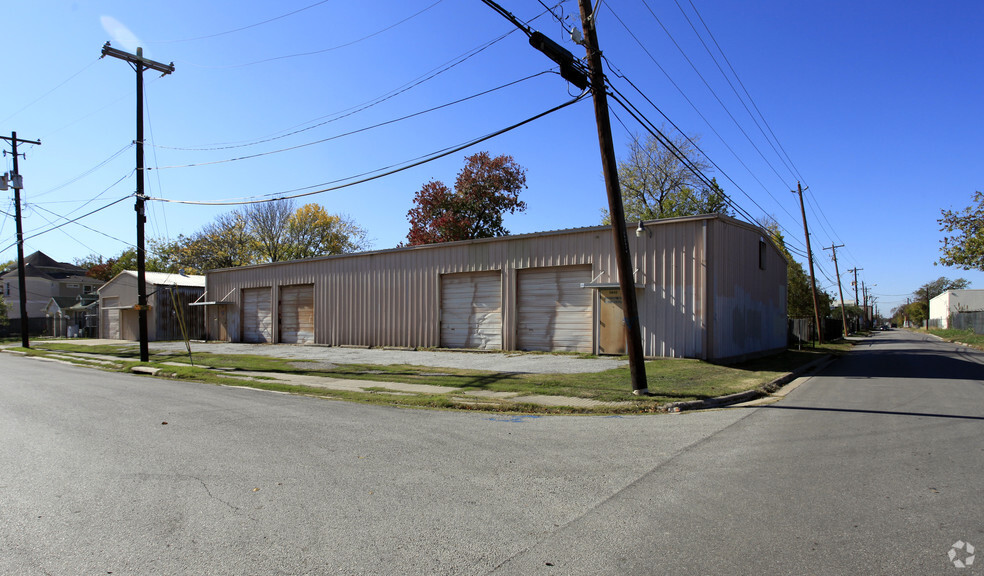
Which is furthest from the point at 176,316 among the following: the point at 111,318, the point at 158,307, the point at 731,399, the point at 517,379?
the point at 731,399

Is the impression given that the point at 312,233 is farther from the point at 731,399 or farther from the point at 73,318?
the point at 731,399

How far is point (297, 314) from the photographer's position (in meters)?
30.8

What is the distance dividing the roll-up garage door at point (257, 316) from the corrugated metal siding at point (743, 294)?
24.2 m

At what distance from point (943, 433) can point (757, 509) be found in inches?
193

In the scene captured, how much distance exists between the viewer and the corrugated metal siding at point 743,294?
1855cm

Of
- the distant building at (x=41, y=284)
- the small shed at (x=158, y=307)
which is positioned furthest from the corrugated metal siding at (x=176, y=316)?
the distant building at (x=41, y=284)

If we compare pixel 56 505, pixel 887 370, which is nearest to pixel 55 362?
pixel 56 505

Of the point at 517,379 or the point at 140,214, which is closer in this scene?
the point at 517,379

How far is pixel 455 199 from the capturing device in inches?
1816

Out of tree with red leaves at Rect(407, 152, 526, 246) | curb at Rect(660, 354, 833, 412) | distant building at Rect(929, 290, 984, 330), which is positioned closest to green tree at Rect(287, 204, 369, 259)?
tree with red leaves at Rect(407, 152, 526, 246)

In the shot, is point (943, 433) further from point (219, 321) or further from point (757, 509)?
point (219, 321)

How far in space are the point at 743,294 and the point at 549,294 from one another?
7.30m

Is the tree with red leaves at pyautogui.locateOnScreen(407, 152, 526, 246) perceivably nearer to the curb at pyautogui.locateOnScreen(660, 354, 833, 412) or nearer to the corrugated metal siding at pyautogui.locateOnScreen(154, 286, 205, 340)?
the corrugated metal siding at pyautogui.locateOnScreen(154, 286, 205, 340)

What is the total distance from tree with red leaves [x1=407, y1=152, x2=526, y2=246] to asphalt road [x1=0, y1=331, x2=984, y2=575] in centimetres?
3689
